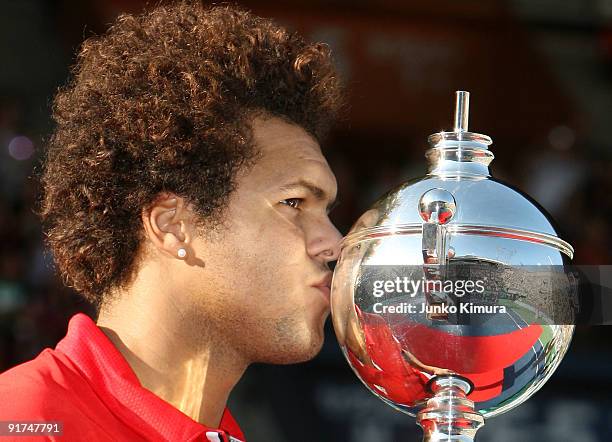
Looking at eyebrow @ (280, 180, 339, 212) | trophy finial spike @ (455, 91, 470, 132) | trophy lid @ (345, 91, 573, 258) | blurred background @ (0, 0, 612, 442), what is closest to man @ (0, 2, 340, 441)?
eyebrow @ (280, 180, 339, 212)

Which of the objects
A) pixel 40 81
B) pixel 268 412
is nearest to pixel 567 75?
pixel 40 81

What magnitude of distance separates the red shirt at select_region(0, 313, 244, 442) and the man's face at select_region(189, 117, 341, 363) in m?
0.29

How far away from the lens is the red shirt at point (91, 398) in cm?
272

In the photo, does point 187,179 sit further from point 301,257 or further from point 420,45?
point 420,45

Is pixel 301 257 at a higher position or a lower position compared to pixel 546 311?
higher

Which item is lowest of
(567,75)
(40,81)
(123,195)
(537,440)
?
(123,195)

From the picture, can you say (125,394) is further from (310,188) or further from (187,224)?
(310,188)

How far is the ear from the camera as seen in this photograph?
10.4 ft

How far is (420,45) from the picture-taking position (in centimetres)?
908

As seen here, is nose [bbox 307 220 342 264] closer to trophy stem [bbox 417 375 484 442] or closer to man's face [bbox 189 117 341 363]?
man's face [bbox 189 117 341 363]

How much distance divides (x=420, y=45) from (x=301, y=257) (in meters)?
6.22

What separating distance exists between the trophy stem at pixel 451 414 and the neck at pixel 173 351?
816 millimetres

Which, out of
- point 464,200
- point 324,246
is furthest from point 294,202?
point 464,200

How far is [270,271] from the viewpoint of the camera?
10.1 feet
